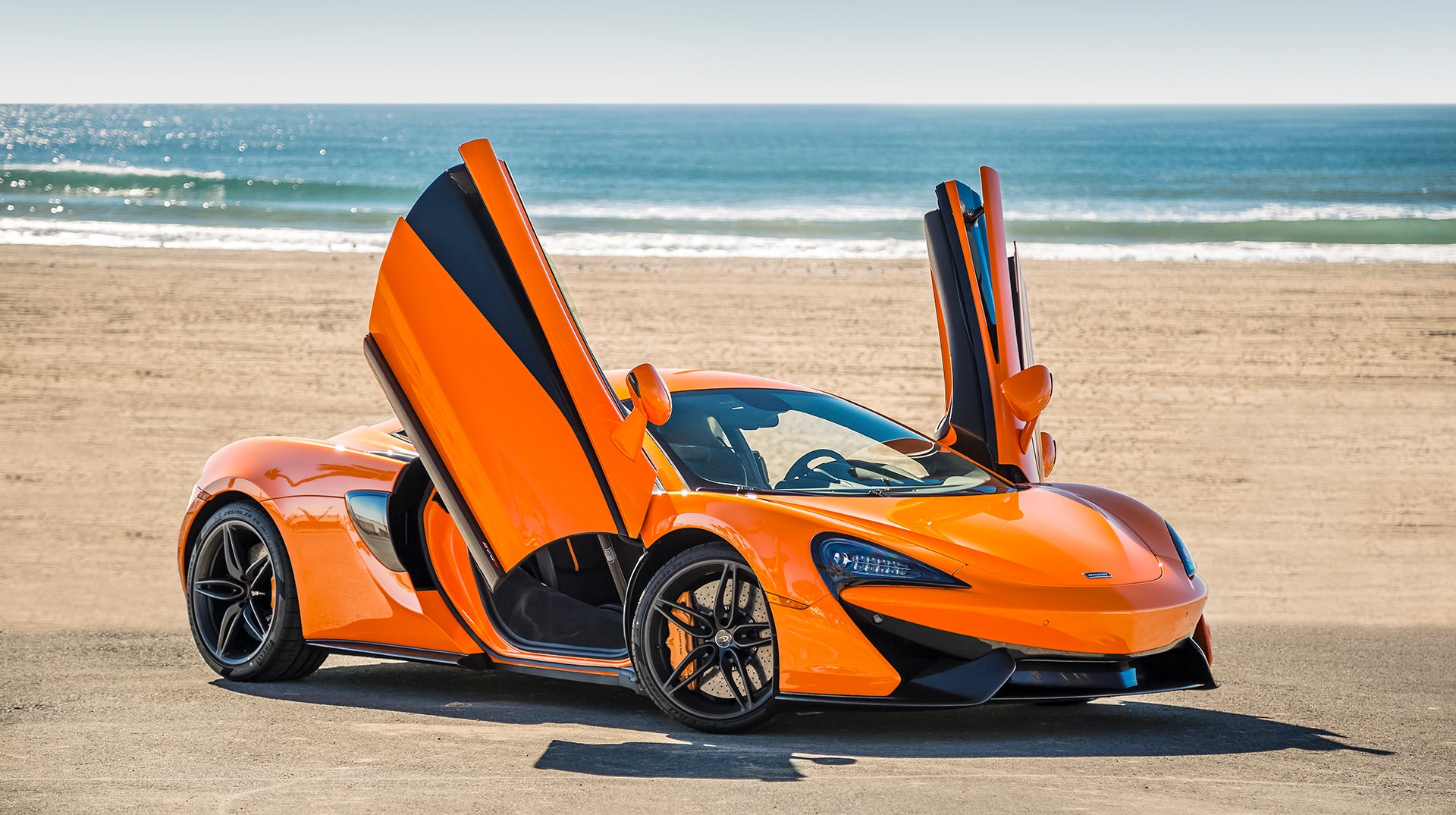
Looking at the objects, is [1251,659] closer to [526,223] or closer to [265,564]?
[526,223]

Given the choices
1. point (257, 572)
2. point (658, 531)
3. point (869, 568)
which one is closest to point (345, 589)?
point (257, 572)

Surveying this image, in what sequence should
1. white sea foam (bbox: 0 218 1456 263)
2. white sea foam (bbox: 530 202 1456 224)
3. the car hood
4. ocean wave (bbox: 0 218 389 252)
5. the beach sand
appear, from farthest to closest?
1. white sea foam (bbox: 530 202 1456 224)
2. ocean wave (bbox: 0 218 389 252)
3. white sea foam (bbox: 0 218 1456 263)
4. the beach sand
5. the car hood

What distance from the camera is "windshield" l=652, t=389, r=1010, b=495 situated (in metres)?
5.50

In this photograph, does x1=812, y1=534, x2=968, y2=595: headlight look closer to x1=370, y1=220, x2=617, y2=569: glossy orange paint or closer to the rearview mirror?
x1=370, y1=220, x2=617, y2=569: glossy orange paint

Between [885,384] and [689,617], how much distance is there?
1005cm

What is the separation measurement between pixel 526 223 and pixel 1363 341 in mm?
14425

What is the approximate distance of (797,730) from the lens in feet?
17.0

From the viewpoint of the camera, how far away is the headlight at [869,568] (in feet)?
15.8

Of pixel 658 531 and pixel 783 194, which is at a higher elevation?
pixel 658 531

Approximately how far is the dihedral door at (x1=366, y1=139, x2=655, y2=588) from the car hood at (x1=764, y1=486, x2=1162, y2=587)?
0.68 meters

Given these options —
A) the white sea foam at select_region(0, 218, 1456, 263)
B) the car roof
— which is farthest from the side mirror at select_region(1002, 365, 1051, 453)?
the white sea foam at select_region(0, 218, 1456, 263)

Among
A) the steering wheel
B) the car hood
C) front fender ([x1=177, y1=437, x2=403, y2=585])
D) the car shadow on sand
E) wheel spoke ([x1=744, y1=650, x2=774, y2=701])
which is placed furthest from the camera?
front fender ([x1=177, y1=437, x2=403, y2=585])

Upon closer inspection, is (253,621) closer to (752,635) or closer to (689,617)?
(689,617)

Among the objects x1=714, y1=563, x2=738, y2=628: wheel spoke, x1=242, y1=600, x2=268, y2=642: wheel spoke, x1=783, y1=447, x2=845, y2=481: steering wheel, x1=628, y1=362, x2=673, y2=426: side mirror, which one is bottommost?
x1=242, y1=600, x2=268, y2=642: wheel spoke
